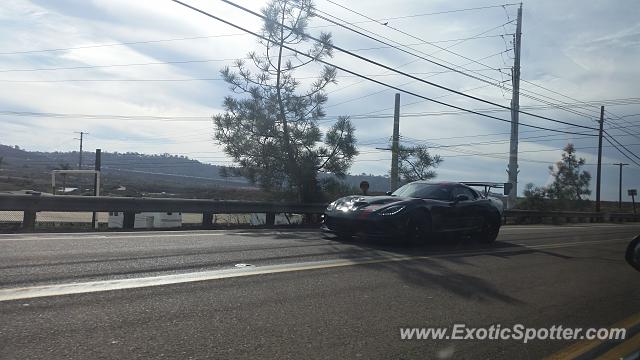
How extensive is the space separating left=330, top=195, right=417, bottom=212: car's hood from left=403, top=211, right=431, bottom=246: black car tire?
0.37 meters

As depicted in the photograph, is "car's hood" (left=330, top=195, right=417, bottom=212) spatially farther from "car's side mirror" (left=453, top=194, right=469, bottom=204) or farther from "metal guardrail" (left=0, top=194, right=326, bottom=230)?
"metal guardrail" (left=0, top=194, right=326, bottom=230)

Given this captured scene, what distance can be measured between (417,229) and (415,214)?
11.6 inches

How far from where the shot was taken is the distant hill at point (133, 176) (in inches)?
884

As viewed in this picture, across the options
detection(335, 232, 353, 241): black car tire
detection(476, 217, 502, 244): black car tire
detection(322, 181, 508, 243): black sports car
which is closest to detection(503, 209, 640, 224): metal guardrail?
detection(476, 217, 502, 244): black car tire

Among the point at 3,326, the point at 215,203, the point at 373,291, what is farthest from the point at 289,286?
the point at 215,203

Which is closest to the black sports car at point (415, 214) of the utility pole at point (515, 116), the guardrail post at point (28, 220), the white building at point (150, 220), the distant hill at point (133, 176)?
the guardrail post at point (28, 220)

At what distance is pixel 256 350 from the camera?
392 cm

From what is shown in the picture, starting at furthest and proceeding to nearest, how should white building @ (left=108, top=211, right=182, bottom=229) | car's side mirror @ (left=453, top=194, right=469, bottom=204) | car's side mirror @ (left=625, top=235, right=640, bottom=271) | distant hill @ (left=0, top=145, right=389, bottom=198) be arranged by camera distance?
distant hill @ (left=0, top=145, right=389, bottom=198), white building @ (left=108, top=211, right=182, bottom=229), car's side mirror @ (left=453, top=194, right=469, bottom=204), car's side mirror @ (left=625, top=235, right=640, bottom=271)

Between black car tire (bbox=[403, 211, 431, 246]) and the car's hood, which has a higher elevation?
the car's hood

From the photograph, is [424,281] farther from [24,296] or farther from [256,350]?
[24,296]

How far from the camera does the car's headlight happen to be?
32.3 ft

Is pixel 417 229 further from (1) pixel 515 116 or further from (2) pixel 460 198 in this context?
(1) pixel 515 116

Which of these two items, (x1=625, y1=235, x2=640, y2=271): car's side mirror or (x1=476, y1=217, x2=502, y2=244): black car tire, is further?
(x1=476, y1=217, x2=502, y2=244): black car tire

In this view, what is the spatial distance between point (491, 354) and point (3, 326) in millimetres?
3758
